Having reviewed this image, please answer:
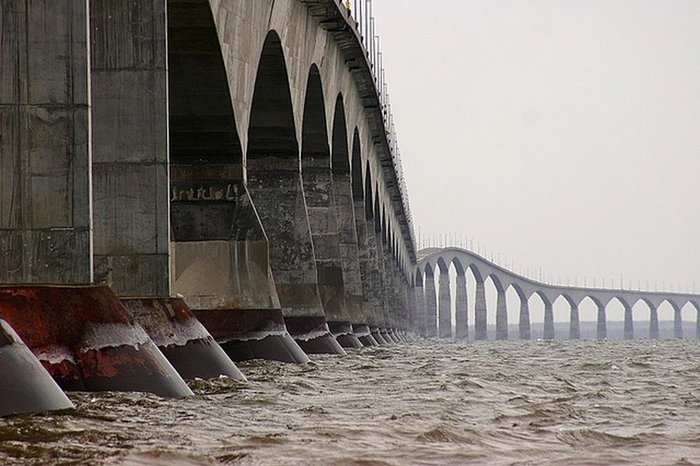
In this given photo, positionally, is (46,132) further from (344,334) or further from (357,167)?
(357,167)

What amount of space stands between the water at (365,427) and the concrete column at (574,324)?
152132 millimetres

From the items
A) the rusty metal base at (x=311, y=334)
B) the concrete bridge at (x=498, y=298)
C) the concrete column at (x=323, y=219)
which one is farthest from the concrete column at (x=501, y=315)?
the rusty metal base at (x=311, y=334)

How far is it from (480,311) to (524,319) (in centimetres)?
736

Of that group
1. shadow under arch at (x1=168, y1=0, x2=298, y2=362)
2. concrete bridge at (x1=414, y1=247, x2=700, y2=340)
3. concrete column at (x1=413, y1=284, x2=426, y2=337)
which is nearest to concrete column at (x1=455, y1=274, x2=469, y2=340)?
concrete bridge at (x1=414, y1=247, x2=700, y2=340)

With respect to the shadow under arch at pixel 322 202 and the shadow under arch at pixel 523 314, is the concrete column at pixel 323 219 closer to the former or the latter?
the shadow under arch at pixel 322 202

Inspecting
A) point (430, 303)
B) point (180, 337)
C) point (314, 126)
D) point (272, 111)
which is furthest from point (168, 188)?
point (430, 303)

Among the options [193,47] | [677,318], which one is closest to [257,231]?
[193,47]

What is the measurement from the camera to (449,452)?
767cm

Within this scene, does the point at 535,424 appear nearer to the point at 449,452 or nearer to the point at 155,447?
the point at 449,452

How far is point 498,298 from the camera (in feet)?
509

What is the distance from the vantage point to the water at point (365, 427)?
730 cm

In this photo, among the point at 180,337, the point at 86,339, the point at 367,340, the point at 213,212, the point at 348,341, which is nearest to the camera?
the point at 86,339

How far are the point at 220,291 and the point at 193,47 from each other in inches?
139

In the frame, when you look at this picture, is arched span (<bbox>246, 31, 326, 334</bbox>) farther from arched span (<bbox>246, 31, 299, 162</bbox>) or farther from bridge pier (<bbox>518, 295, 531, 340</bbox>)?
bridge pier (<bbox>518, 295, 531, 340</bbox>)
